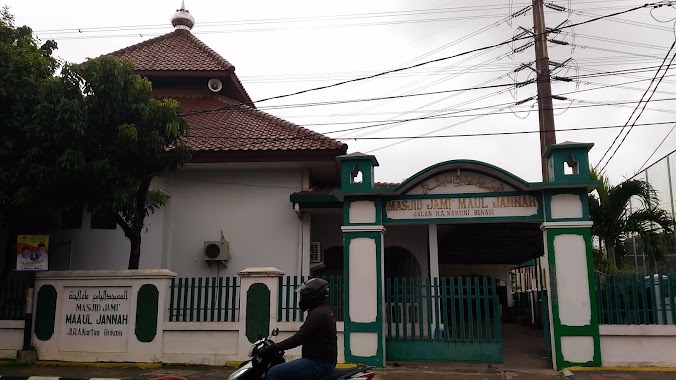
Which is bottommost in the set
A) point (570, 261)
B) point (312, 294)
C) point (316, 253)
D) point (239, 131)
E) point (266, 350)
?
point (266, 350)

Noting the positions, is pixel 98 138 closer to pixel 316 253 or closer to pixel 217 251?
pixel 217 251

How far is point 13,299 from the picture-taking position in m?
9.88

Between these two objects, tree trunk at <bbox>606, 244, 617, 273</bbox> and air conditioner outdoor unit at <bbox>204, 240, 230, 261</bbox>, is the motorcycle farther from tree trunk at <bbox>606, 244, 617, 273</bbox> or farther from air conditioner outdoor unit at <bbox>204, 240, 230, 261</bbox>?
tree trunk at <bbox>606, 244, 617, 273</bbox>

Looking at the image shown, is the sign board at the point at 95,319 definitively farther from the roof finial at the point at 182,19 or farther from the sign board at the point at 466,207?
the roof finial at the point at 182,19

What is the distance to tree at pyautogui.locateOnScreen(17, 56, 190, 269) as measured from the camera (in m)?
8.98

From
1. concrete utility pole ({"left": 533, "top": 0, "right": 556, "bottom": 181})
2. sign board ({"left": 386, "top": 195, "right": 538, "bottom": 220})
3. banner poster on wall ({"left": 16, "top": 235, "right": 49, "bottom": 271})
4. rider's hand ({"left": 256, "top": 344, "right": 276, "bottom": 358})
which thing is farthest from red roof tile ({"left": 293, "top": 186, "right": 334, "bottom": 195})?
rider's hand ({"left": 256, "top": 344, "right": 276, "bottom": 358})

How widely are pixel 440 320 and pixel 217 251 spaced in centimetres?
522

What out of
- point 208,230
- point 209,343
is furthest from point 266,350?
point 208,230

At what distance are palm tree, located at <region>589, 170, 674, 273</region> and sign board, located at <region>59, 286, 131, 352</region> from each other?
10.00 m

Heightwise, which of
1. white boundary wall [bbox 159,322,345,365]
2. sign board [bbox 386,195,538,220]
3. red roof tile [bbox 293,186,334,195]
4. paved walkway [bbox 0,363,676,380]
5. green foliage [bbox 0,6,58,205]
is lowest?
paved walkway [bbox 0,363,676,380]

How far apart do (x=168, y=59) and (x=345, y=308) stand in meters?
9.72

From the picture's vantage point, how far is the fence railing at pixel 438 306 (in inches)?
352

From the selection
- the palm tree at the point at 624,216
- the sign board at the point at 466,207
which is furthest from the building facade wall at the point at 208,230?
the palm tree at the point at 624,216

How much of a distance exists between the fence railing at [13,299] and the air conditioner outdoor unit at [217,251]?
346 centimetres
